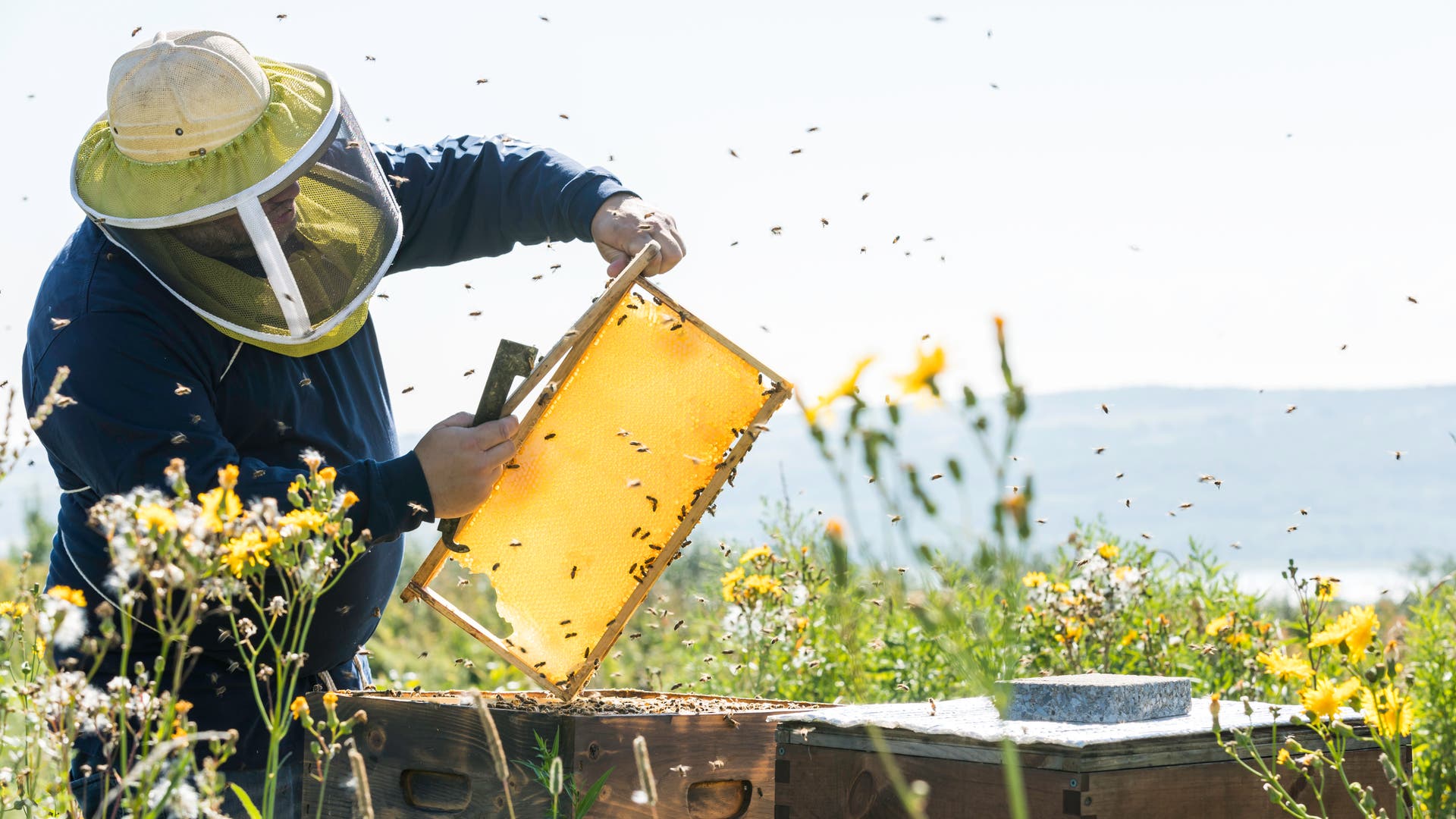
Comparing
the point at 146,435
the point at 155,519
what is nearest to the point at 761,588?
the point at 146,435

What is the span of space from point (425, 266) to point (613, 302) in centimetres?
131

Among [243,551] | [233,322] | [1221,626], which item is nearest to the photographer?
[243,551]

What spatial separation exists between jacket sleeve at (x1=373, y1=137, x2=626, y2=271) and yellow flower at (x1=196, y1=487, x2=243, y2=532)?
1.97 meters

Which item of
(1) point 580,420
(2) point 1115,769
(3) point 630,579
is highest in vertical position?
(1) point 580,420

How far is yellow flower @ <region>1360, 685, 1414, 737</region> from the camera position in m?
1.98

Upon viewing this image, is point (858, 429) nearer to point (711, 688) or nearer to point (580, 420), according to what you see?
point (580, 420)

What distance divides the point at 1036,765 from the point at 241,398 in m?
2.05

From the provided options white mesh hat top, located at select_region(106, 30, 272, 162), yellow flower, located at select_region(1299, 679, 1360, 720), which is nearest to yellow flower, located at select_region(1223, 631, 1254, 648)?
yellow flower, located at select_region(1299, 679, 1360, 720)

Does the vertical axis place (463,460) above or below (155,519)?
above

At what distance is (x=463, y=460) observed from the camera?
2.54 metres

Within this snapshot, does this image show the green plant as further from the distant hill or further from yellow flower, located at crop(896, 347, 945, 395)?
the distant hill

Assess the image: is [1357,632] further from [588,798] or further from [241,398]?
[241,398]

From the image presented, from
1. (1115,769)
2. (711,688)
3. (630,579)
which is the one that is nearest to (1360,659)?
(1115,769)

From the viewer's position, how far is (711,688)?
203 inches
